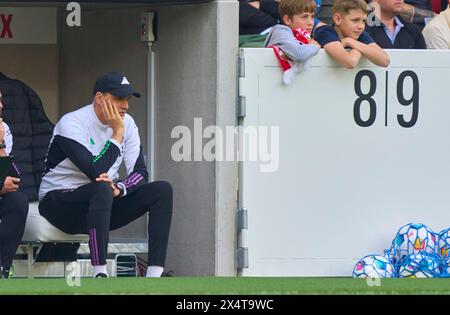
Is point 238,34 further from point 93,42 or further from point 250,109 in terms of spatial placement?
point 93,42

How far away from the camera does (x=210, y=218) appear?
429 inches

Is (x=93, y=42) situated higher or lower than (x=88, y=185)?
higher

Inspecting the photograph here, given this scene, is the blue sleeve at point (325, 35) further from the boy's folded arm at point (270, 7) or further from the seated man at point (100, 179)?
the seated man at point (100, 179)

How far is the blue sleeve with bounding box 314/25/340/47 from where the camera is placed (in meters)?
10.8

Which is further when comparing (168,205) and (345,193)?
(345,193)

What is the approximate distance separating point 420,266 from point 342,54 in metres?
1.59

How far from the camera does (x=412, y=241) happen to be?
10.8 meters

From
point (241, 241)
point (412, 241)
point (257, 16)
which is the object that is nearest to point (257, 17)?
point (257, 16)

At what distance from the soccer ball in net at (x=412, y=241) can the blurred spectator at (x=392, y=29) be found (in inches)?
58.6

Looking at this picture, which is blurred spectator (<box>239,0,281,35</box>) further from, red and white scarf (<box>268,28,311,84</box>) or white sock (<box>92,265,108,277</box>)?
white sock (<box>92,265,108,277</box>)
